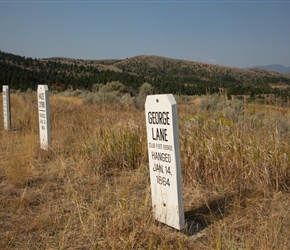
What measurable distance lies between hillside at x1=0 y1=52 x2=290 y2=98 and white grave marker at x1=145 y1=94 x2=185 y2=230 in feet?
39.1

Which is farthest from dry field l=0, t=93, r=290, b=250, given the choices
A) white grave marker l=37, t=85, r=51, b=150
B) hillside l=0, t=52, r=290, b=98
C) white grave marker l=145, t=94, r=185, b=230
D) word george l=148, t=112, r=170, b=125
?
hillside l=0, t=52, r=290, b=98

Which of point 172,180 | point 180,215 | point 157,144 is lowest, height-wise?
point 180,215

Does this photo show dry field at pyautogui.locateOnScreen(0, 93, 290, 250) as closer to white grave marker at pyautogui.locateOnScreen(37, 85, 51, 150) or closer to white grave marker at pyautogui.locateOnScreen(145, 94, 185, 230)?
white grave marker at pyautogui.locateOnScreen(145, 94, 185, 230)

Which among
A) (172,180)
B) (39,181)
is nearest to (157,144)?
(172,180)

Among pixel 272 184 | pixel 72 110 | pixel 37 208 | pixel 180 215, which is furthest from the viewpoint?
pixel 72 110

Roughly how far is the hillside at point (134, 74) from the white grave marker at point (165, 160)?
11905mm

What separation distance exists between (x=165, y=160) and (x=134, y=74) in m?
71.6

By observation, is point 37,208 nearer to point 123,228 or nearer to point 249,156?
point 123,228

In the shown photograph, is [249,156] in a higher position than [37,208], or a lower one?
higher

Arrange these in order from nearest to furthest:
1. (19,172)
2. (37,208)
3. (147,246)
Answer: (147,246) → (37,208) → (19,172)

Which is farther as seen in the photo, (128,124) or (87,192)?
(128,124)

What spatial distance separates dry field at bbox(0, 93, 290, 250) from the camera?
279cm

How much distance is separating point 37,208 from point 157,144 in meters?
1.67

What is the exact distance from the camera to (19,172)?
4555 mm
